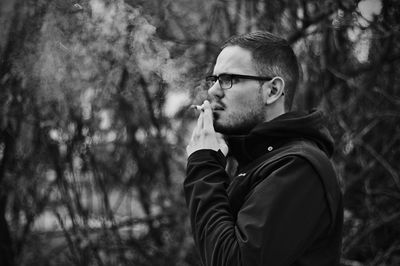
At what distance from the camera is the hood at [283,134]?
69.9 inches

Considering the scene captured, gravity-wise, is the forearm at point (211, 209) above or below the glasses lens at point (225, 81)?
below

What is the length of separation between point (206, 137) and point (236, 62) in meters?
0.28

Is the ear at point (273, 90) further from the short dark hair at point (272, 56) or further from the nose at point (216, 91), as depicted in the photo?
the nose at point (216, 91)

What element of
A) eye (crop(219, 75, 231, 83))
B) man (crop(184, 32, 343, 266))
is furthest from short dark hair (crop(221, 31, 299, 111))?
eye (crop(219, 75, 231, 83))

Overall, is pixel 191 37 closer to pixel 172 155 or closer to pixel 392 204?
pixel 172 155

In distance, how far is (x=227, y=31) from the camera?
4617 millimetres

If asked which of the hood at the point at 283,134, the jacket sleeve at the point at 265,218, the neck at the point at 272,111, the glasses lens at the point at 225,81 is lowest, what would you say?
the jacket sleeve at the point at 265,218

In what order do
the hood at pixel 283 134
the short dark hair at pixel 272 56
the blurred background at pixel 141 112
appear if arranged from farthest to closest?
1. the blurred background at pixel 141 112
2. the short dark hair at pixel 272 56
3. the hood at pixel 283 134

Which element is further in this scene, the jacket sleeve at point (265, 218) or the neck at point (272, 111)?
the neck at point (272, 111)

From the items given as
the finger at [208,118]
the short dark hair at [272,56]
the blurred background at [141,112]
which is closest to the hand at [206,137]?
the finger at [208,118]

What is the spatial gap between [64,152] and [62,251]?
2.47 ft

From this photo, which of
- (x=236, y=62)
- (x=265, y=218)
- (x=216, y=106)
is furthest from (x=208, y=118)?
(x=265, y=218)

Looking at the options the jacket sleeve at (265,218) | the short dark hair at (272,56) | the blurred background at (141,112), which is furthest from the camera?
the blurred background at (141,112)

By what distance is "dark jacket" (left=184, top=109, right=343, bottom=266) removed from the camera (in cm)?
149
